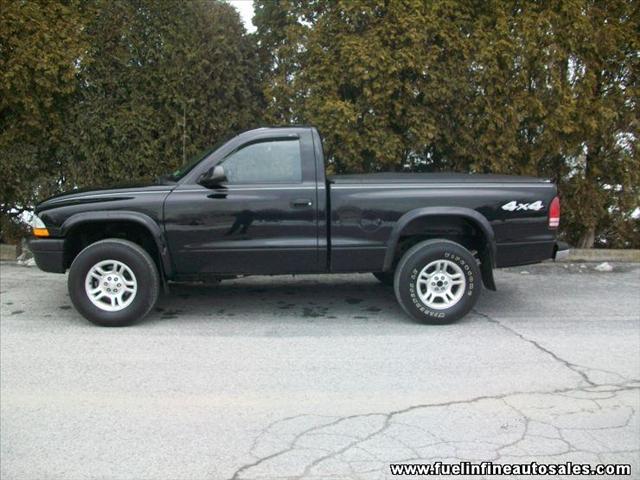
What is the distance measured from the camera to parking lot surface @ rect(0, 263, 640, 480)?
340 cm

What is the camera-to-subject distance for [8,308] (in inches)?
252

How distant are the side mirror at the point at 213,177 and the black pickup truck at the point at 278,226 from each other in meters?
0.01

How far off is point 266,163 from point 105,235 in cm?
175

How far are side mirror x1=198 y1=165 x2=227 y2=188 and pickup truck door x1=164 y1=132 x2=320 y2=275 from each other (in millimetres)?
55

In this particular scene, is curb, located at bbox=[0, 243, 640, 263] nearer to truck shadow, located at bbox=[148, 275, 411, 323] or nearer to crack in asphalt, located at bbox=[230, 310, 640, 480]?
truck shadow, located at bbox=[148, 275, 411, 323]

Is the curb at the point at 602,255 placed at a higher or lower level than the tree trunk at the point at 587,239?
lower

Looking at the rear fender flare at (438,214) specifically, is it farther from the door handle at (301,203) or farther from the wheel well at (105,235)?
the wheel well at (105,235)

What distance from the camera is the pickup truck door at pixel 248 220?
5.70 m

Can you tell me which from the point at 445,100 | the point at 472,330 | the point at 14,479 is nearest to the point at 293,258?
the point at 472,330

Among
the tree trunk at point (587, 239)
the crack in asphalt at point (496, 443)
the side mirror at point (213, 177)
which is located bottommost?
the crack in asphalt at point (496, 443)

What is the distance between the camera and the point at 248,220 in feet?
18.8

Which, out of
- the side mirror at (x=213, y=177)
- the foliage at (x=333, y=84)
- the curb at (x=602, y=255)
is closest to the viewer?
the side mirror at (x=213, y=177)

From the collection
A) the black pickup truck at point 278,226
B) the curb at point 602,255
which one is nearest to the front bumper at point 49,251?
the black pickup truck at point 278,226

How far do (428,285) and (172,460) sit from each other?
126 inches
